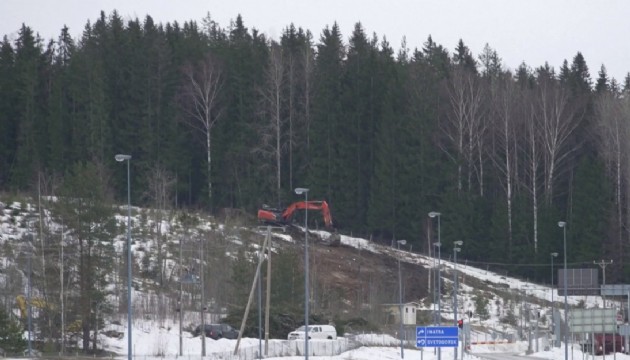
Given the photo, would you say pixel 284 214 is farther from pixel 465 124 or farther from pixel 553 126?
pixel 553 126

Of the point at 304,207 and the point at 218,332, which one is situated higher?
the point at 304,207

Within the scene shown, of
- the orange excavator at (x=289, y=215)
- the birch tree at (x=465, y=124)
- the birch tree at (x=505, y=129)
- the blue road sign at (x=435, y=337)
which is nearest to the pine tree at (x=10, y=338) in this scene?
the blue road sign at (x=435, y=337)

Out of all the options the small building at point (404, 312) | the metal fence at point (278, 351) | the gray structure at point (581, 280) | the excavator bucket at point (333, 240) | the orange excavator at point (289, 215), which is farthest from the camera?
the excavator bucket at point (333, 240)

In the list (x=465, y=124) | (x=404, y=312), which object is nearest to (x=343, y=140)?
(x=465, y=124)

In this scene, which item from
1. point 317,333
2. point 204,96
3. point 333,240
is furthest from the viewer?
point 204,96

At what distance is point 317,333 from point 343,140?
139ft

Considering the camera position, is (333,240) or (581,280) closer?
(581,280)

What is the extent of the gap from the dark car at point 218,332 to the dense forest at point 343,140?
32.8 meters

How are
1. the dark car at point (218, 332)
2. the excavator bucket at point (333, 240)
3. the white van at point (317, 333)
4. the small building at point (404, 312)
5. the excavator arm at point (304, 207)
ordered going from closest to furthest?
1. the white van at point (317, 333)
2. the dark car at point (218, 332)
3. the small building at point (404, 312)
4. the excavator arm at point (304, 207)
5. the excavator bucket at point (333, 240)

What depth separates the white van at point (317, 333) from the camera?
69.2 m

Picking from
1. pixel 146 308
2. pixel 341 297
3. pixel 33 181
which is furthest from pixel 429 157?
pixel 146 308

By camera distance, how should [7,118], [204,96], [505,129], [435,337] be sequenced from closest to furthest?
1. [435,337]
2. [7,118]
3. [505,129]
4. [204,96]

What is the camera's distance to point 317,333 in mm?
69875

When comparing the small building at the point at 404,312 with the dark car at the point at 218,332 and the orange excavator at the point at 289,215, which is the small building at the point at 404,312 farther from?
the dark car at the point at 218,332
